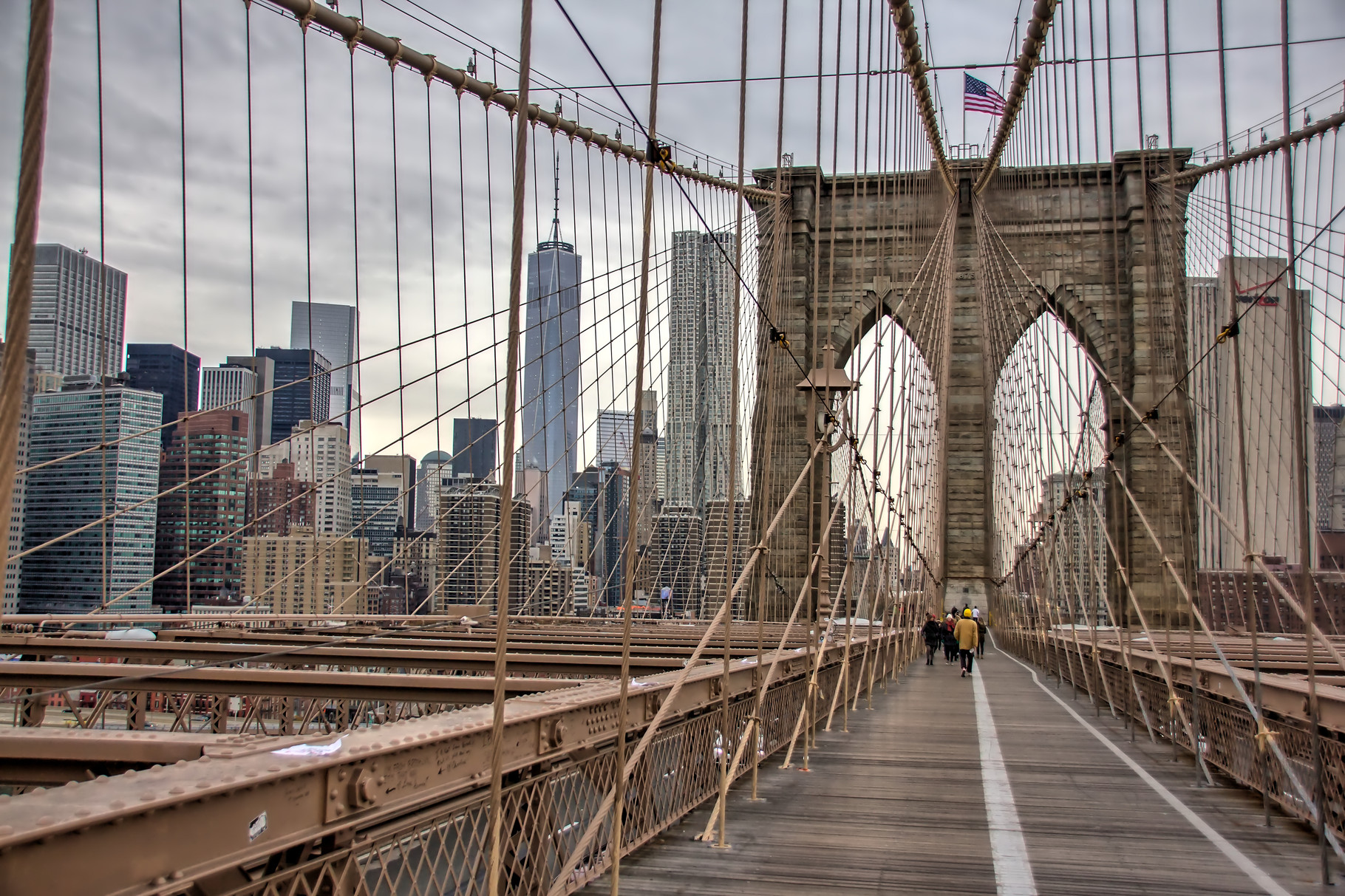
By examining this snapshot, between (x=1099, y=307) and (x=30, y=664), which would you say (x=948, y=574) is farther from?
A: (x=30, y=664)

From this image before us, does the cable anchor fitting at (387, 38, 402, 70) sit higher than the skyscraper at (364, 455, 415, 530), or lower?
higher

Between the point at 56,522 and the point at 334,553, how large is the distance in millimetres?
9652

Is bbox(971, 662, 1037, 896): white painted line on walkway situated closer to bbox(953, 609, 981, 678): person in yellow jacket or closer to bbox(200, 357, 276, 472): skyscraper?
bbox(953, 609, 981, 678): person in yellow jacket

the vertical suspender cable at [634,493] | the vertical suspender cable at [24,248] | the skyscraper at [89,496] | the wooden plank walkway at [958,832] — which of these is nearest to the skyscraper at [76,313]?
the skyscraper at [89,496]

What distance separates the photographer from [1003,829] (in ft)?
15.4

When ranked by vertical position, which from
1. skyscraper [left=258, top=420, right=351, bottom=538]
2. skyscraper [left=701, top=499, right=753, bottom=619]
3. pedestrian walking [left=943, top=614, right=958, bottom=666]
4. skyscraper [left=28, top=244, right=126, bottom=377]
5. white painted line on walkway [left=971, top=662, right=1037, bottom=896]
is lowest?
pedestrian walking [left=943, top=614, right=958, bottom=666]

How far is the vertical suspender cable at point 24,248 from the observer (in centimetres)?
137

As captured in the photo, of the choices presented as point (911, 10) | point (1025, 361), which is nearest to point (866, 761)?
point (911, 10)

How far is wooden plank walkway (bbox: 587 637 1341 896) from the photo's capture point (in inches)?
147

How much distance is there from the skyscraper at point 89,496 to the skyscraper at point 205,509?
0.21m

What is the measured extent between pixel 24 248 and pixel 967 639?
1398cm

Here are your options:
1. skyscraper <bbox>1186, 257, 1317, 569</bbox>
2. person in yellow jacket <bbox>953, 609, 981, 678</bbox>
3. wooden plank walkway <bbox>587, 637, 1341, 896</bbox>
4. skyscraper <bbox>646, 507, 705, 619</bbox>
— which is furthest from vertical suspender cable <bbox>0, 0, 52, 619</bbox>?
skyscraper <bbox>646, 507, 705, 619</bbox>

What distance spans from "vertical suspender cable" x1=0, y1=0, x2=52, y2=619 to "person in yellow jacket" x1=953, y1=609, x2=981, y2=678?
1389 centimetres

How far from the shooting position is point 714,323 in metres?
19.5
